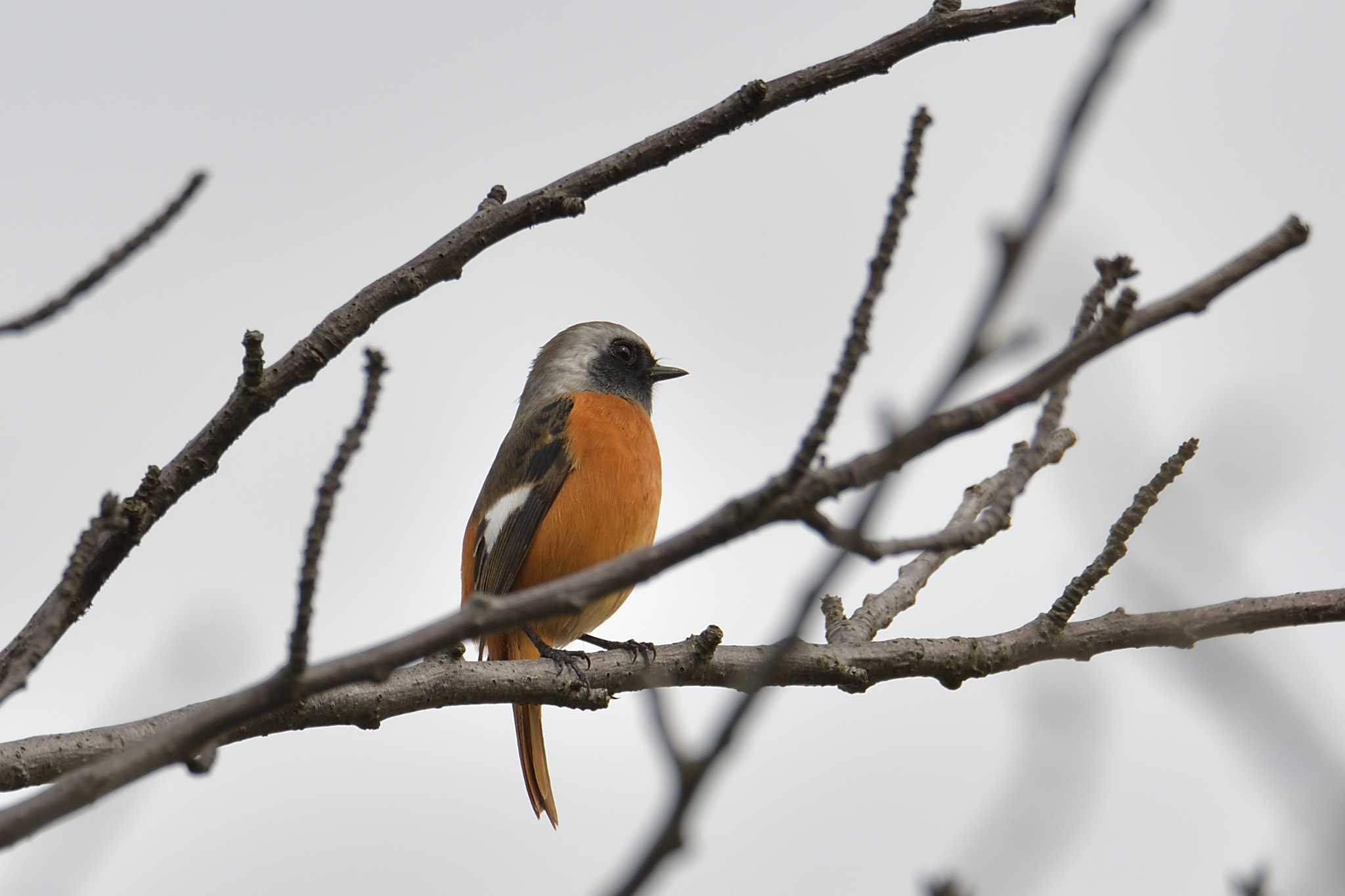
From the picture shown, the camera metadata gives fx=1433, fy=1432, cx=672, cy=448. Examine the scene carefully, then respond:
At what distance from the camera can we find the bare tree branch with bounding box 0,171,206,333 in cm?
285

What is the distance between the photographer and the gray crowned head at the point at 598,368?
862cm

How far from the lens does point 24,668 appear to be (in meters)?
2.70

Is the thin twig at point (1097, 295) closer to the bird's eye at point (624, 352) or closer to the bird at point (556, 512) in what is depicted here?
the bird at point (556, 512)

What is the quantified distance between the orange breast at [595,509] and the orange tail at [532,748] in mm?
137

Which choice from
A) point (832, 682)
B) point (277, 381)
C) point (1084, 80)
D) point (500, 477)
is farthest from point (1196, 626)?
point (500, 477)

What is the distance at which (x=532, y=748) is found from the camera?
6520mm

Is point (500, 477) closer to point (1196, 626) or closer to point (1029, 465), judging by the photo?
point (1196, 626)

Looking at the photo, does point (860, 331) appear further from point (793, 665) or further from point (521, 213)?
point (793, 665)

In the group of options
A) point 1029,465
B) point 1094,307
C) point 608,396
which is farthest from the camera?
point 608,396

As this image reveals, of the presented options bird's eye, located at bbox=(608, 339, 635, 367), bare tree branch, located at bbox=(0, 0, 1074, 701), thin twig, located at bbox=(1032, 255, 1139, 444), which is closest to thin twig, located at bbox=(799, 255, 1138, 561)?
thin twig, located at bbox=(1032, 255, 1139, 444)

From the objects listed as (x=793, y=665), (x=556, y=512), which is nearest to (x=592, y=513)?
(x=556, y=512)

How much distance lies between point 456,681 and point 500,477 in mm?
3762

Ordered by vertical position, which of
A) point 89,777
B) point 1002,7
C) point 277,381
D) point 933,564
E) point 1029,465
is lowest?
point 89,777

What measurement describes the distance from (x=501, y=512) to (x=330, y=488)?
17.2 feet
